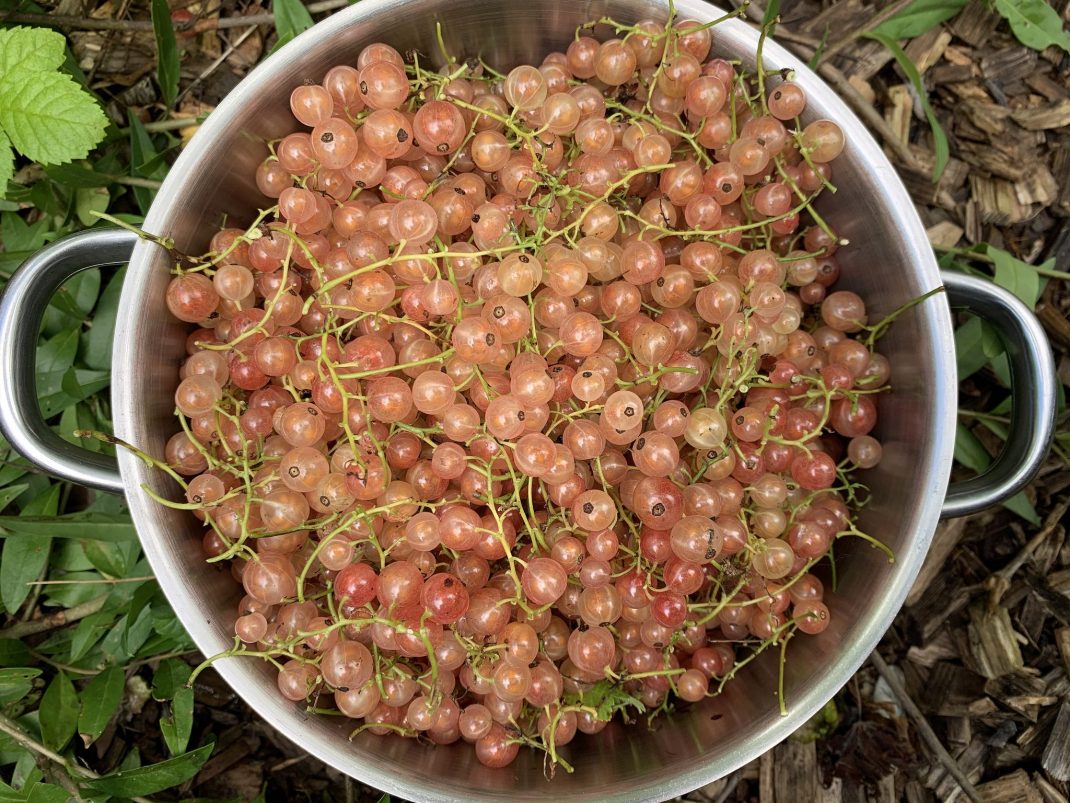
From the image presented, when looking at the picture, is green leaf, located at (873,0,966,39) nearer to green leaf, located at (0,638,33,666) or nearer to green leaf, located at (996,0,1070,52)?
green leaf, located at (996,0,1070,52)

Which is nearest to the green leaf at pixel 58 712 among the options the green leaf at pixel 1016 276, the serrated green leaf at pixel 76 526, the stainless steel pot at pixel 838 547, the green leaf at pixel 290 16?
the serrated green leaf at pixel 76 526

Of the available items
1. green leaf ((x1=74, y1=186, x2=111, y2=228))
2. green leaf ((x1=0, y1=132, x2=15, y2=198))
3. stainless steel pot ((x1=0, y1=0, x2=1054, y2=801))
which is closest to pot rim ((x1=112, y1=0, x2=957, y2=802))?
stainless steel pot ((x1=0, y1=0, x2=1054, y2=801))

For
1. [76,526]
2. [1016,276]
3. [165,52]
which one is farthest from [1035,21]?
[76,526]

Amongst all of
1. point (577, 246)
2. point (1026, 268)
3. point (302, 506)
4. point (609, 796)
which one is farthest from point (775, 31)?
point (609, 796)

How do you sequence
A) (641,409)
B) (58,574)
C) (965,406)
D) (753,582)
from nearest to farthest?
(641,409) → (753,582) → (58,574) → (965,406)

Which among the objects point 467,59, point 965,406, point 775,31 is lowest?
point 965,406

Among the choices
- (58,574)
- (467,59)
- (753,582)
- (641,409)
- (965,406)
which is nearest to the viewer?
(641,409)

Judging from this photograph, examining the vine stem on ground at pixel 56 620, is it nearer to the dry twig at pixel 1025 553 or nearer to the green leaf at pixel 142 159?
the green leaf at pixel 142 159

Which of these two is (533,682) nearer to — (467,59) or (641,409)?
(641,409)
